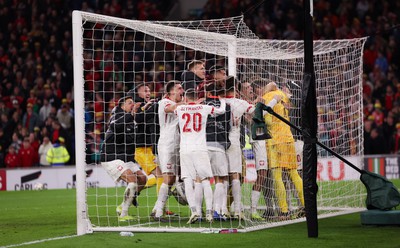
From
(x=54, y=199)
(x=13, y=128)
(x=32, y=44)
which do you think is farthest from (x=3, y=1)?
(x=54, y=199)

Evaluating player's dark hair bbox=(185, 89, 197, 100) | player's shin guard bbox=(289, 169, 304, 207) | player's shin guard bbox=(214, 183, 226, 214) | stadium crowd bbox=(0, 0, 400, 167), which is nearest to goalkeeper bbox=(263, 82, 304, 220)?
player's shin guard bbox=(289, 169, 304, 207)

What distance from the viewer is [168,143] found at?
13.0 meters

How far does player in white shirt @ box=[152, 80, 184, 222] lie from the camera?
12.8 metres

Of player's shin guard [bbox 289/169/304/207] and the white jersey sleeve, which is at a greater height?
the white jersey sleeve

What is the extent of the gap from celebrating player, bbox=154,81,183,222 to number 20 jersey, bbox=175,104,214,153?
0.56 meters

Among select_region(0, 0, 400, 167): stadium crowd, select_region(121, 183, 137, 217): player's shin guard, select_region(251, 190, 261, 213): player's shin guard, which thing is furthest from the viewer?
select_region(0, 0, 400, 167): stadium crowd

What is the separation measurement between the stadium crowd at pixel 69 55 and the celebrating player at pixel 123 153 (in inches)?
420

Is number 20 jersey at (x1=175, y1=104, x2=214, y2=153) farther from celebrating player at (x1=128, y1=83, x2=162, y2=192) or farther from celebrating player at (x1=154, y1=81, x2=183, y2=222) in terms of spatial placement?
celebrating player at (x1=128, y1=83, x2=162, y2=192)

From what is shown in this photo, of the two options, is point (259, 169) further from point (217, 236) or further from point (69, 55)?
point (69, 55)

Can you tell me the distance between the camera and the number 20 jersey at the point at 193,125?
12.1 meters

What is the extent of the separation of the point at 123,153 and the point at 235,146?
192 cm

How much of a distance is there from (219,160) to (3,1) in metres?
21.0

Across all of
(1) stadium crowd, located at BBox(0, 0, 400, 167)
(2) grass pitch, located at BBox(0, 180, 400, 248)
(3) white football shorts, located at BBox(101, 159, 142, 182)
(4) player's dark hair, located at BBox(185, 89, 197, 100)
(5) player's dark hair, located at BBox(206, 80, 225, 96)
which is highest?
(1) stadium crowd, located at BBox(0, 0, 400, 167)

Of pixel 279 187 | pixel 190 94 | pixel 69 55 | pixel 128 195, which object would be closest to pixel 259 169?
pixel 279 187
